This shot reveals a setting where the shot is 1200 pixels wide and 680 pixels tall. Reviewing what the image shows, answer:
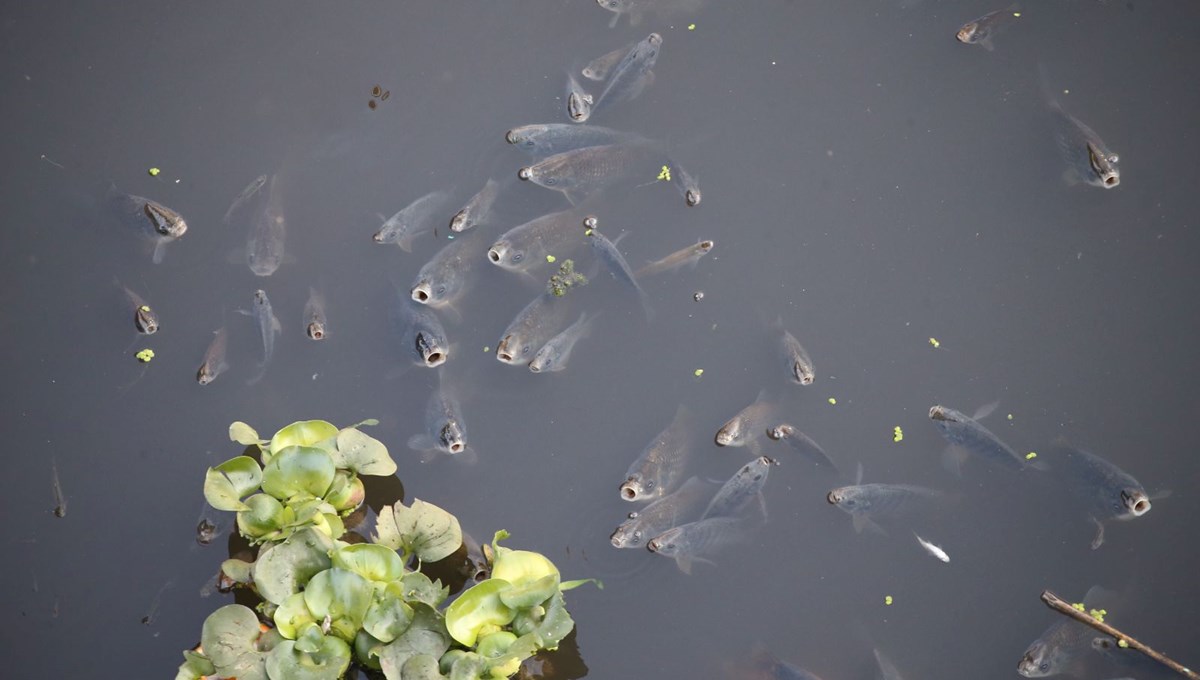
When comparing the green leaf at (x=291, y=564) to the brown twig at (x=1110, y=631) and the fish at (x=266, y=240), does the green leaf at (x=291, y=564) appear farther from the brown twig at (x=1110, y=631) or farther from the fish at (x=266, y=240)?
the brown twig at (x=1110, y=631)

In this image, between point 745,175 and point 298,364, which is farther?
point 745,175

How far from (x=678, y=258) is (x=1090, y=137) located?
184 cm

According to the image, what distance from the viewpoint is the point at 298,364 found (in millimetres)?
3549

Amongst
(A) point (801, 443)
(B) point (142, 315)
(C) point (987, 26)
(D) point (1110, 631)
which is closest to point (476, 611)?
(A) point (801, 443)

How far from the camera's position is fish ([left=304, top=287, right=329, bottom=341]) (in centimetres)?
353

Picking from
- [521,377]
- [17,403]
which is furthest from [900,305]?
[17,403]

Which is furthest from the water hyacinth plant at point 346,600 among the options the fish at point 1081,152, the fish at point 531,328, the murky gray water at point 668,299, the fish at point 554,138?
the fish at point 1081,152

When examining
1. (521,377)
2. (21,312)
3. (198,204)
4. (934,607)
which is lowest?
(934,607)

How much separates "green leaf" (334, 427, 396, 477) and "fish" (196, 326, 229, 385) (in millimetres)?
806

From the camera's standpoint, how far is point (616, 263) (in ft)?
11.7

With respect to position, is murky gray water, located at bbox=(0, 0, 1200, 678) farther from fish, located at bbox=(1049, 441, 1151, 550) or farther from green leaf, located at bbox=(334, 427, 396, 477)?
green leaf, located at bbox=(334, 427, 396, 477)

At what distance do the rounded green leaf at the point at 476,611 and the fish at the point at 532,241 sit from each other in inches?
54.4

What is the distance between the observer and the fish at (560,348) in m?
3.47

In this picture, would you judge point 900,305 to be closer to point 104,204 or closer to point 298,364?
point 298,364
